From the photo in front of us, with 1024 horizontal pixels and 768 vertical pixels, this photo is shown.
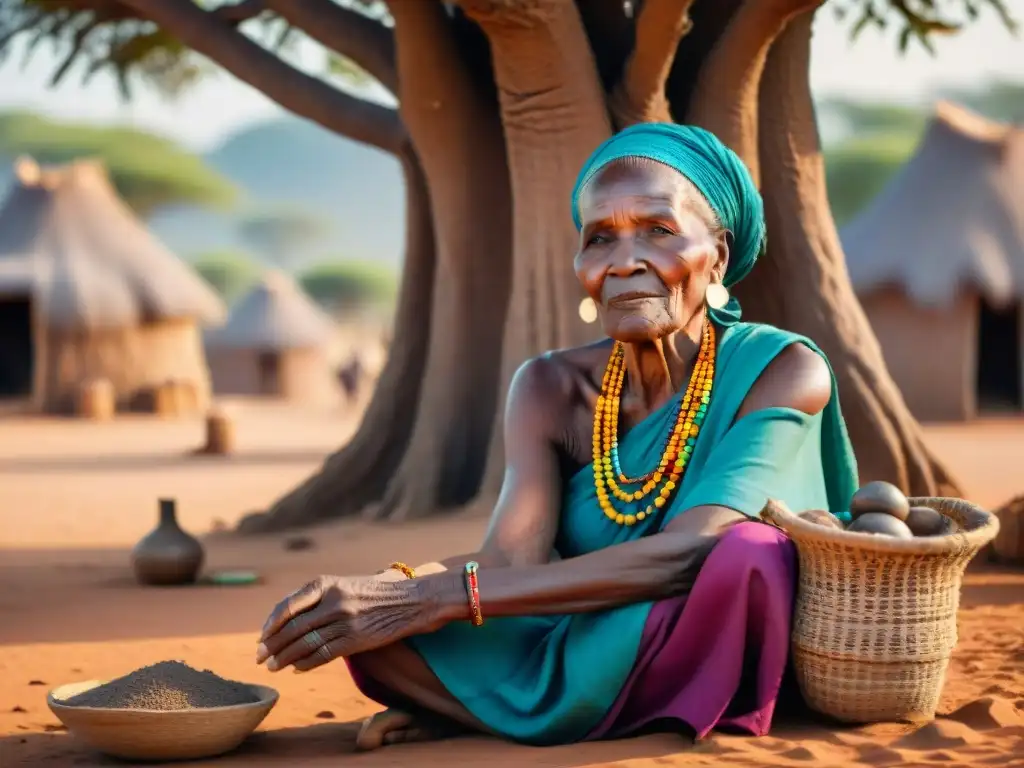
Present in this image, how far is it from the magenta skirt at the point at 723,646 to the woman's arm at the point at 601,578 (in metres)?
0.07

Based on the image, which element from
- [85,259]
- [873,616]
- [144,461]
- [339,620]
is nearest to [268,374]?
[85,259]

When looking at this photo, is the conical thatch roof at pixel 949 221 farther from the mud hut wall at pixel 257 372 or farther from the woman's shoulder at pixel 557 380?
the woman's shoulder at pixel 557 380

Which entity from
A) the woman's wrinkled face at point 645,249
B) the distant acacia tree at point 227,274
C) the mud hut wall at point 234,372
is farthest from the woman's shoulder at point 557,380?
the distant acacia tree at point 227,274

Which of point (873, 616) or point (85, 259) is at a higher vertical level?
point (85, 259)

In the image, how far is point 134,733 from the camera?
131 inches

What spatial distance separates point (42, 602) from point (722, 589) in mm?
3825

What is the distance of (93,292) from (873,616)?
66.5 feet

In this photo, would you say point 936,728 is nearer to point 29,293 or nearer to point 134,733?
point 134,733

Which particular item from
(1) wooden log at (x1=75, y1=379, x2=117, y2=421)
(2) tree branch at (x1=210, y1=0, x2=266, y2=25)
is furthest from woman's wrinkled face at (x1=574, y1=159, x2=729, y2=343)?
(1) wooden log at (x1=75, y1=379, x2=117, y2=421)

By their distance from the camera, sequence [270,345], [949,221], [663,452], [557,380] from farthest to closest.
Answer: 1. [270,345]
2. [949,221]
3. [557,380]
4. [663,452]

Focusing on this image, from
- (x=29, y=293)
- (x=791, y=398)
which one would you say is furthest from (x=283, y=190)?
(x=791, y=398)

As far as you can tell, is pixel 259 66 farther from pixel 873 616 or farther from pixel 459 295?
pixel 873 616

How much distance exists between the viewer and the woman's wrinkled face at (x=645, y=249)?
3.55m

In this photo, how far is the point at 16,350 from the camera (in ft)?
84.0
